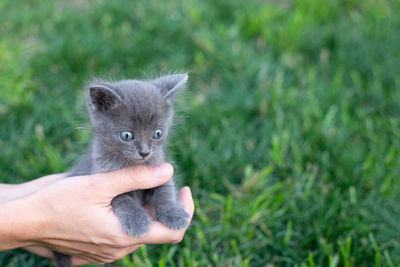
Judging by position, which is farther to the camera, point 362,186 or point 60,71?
point 60,71

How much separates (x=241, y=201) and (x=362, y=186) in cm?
114

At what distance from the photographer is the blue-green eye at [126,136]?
8.37ft

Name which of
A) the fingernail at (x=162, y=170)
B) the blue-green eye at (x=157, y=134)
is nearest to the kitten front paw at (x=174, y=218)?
the fingernail at (x=162, y=170)

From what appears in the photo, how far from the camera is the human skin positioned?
8.67 ft

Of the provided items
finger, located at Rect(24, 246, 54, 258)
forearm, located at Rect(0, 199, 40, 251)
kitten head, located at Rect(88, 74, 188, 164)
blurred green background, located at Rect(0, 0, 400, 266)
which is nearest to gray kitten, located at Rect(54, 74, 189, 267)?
kitten head, located at Rect(88, 74, 188, 164)

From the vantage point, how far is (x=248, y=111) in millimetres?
4789

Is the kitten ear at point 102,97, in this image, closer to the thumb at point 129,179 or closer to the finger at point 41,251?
the thumb at point 129,179

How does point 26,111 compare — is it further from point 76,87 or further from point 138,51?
point 138,51

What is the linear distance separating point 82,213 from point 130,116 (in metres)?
0.71

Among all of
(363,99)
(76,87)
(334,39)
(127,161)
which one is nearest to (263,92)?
(363,99)

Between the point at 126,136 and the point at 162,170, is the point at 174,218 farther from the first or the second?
the point at 126,136

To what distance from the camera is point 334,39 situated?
5.84m

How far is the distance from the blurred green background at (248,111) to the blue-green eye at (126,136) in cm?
109

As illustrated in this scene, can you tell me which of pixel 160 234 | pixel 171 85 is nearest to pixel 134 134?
pixel 171 85
